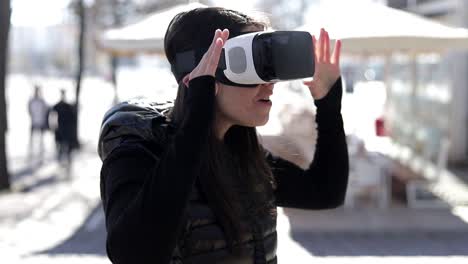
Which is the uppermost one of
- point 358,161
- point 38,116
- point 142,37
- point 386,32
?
point 386,32

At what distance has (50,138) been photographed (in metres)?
17.5

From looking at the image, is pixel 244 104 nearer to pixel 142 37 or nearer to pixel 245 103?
pixel 245 103

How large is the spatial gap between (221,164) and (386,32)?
577 cm

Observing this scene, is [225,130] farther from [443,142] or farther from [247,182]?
[443,142]

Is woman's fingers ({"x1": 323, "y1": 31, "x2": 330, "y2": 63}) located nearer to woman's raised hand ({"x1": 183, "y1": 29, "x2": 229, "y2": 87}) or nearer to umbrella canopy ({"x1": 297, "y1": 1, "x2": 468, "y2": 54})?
woman's raised hand ({"x1": 183, "y1": 29, "x2": 229, "y2": 87})

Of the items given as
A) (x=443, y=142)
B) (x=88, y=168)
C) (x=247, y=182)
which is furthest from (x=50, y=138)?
(x=247, y=182)

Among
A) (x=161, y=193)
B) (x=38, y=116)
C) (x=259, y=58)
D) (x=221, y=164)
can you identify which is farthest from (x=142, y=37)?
(x=161, y=193)

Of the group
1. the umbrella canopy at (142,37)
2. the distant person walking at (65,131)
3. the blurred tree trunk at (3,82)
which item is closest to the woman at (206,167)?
the umbrella canopy at (142,37)

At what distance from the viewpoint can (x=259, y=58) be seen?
1.54 metres

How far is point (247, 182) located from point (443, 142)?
8734 millimetres

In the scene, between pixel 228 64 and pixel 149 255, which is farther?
pixel 228 64

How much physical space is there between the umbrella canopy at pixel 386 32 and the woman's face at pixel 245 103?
5.25m

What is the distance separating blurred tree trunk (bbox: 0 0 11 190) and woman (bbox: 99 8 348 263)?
858 centimetres

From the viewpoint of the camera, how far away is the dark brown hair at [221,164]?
1.59 metres
